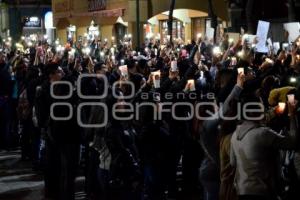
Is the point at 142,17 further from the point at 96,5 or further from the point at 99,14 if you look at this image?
the point at 96,5

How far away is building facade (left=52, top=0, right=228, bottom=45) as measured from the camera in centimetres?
3416

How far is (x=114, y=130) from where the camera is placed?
8180 mm

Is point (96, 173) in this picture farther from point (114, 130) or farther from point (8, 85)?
point (8, 85)

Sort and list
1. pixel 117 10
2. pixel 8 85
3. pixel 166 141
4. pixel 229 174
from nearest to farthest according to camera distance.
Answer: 1. pixel 229 174
2. pixel 166 141
3. pixel 8 85
4. pixel 117 10

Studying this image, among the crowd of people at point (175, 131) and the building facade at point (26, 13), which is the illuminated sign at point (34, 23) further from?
the crowd of people at point (175, 131)

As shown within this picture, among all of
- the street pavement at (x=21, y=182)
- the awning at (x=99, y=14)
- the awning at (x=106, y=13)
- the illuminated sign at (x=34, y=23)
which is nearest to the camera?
the street pavement at (x=21, y=182)

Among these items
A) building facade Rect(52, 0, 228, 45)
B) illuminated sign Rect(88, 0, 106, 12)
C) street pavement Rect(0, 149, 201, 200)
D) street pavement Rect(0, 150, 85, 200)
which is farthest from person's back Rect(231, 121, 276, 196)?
illuminated sign Rect(88, 0, 106, 12)

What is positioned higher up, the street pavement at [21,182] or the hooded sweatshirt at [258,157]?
the hooded sweatshirt at [258,157]

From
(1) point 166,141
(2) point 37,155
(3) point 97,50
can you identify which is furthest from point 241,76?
(3) point 97,50

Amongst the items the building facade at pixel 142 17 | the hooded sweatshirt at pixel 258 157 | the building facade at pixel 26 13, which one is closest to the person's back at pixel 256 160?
the hooded sweatshirt at pixel 258 157

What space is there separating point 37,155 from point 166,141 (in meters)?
4.59

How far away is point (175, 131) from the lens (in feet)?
33.6

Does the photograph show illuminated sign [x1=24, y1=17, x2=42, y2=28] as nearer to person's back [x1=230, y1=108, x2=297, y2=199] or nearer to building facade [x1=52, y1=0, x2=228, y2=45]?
building facade [x1=52, y1=0, x2=228, y2=45]

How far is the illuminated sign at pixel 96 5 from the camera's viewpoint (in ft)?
140
